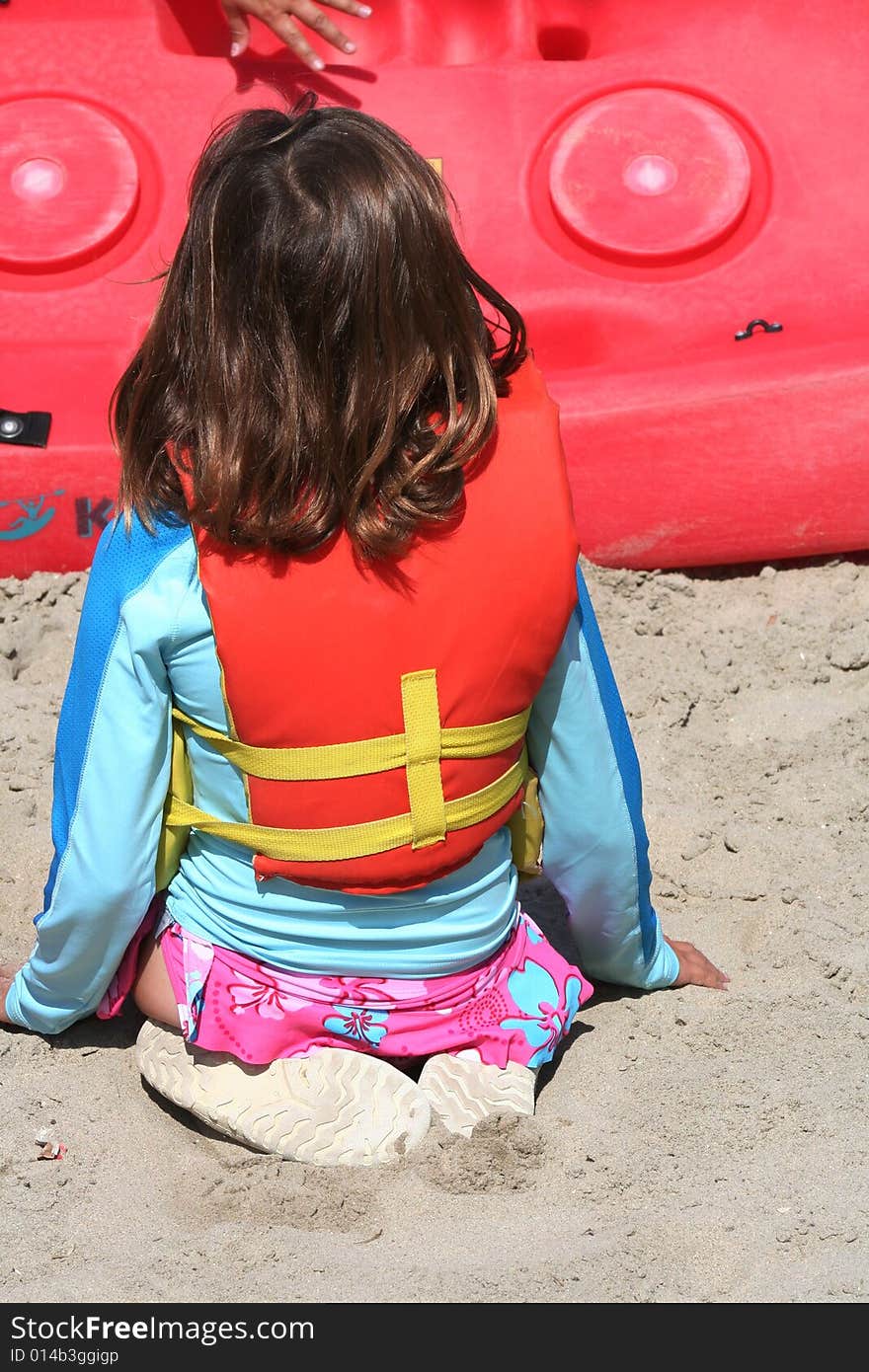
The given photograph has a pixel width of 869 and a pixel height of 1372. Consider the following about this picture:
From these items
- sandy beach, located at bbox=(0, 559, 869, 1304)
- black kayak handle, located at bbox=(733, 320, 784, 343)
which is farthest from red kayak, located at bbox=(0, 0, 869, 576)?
sandy beach, located at bbox=(0, 559, 869, 1304)

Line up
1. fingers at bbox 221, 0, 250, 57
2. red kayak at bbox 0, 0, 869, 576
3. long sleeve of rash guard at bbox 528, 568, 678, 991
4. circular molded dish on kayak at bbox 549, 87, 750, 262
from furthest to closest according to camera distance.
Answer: fingers at bbox 221, 0, 250, 57 < circular molded dish on kayak at bbox 549, 87, 750, 262 < red kayak at bbox 0, 0, 869, 576 < long sleeve of rash guard at bbox 528, 568, 678, 991

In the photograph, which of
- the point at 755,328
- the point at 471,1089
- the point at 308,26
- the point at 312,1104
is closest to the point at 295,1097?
the point at 312,1104

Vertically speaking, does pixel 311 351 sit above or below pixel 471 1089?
above

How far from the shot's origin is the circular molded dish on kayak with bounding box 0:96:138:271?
2.85 m

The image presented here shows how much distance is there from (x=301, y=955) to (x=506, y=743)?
13.1 inches

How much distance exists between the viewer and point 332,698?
154 centimetres

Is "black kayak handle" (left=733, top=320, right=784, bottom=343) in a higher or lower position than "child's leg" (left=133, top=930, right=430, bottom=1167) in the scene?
higher

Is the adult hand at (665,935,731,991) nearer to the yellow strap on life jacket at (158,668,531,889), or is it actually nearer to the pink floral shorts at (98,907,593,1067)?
the pink floral shorts at (98,907,593,1067)

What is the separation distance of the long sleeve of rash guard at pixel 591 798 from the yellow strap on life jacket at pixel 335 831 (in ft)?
0.34

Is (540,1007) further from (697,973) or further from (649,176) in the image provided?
(649,176)

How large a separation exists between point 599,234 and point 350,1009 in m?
1.71

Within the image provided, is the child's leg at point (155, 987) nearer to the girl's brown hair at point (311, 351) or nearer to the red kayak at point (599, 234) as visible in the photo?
the girl's brown hair at point (311, 351)

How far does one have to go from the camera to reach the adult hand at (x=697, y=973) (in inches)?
79.8
